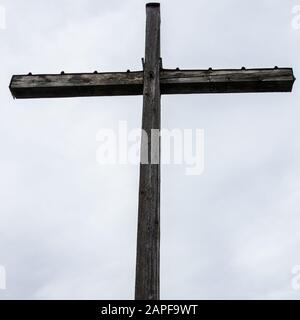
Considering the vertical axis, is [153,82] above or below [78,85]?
below

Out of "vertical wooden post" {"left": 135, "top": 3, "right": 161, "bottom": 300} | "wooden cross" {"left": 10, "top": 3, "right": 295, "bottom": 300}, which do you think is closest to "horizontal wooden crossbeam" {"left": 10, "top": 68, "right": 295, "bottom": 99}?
"wooden cross" {"left": 10, "top": 3, "right": 295, "bottom": 300}

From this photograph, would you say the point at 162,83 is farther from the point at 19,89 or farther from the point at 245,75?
the point at 19,89

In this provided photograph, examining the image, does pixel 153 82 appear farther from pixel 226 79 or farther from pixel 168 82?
pixel 226 79

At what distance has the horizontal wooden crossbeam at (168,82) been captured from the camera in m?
4.49

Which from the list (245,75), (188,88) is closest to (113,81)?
(188,88)

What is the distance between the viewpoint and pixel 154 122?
405cm

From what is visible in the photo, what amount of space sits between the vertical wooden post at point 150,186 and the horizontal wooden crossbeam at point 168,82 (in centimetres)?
16

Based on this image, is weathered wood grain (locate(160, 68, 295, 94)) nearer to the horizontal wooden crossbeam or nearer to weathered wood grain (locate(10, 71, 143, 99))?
the horizontal wooden crossbeam

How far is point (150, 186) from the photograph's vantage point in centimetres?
379

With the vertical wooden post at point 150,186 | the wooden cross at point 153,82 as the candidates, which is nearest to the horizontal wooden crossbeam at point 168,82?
the wooden cross at point 153,82

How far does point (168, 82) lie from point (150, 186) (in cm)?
115

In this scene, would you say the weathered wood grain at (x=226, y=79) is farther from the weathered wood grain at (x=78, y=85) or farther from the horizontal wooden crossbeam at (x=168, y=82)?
the weathered wood grain at (x=78, y=85)

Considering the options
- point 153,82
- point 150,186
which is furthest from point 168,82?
point 150,186
